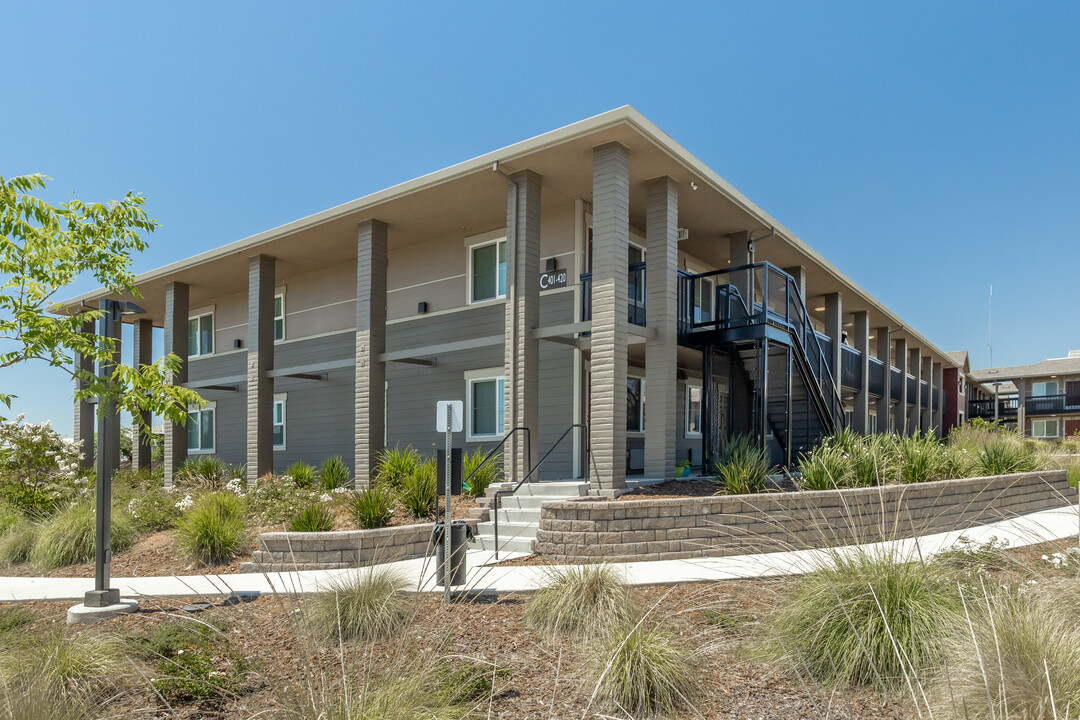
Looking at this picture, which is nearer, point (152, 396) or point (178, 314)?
point (152, 396)

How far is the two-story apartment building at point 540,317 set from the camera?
41.4 feet

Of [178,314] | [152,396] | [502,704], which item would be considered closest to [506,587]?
[502,704]

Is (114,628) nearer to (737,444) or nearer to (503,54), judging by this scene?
(737,444)

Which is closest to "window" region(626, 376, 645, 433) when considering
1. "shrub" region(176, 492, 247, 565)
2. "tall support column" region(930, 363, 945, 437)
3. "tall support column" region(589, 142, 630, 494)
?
"tall support column" region(589, 142, 630, 494)

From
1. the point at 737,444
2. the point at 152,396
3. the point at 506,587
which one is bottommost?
the point at 506,587

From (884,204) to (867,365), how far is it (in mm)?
8997

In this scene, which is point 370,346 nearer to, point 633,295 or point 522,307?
point 522,307

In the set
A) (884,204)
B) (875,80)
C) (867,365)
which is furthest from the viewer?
(884,204)

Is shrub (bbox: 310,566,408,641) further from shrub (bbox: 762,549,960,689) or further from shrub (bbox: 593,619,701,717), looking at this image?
shrub (bbox: 762,549,960,689)

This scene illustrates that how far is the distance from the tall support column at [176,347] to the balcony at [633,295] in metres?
11.4

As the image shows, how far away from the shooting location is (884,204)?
30203mm

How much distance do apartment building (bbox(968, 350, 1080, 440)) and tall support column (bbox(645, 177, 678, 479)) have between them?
109 ft

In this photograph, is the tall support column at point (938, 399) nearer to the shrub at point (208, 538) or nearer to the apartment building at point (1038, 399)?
the apartment building at point (1038, 399)

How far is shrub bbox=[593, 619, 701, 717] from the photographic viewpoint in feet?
15.0
